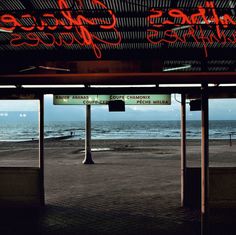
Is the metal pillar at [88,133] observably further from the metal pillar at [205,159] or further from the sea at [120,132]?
the sea at [120,132]

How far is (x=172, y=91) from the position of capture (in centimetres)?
695

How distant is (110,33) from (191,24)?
1462mm

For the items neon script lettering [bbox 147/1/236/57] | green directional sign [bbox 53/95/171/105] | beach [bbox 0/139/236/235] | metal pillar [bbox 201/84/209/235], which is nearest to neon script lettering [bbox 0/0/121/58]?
neon script lettering [bbox 147/1/236/57]

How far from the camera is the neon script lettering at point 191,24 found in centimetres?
508

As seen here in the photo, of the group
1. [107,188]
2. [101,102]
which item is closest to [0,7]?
[101,102]

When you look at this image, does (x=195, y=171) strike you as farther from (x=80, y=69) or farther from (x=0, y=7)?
(x=0, y=7)

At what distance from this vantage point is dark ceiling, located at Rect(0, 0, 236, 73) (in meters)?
5.10

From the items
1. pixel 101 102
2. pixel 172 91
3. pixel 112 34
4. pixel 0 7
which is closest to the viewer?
pixel 0 7

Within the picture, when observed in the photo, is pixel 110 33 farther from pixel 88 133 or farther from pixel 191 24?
pixel 88 133

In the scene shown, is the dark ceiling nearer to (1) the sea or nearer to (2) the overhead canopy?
(2) the overhead canopy

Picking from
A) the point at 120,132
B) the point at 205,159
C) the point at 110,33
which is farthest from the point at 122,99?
the point at 120,132

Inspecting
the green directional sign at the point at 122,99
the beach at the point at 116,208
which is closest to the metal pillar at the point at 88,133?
the beach at the point at 116,208

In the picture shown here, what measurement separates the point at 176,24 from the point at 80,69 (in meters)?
2.42

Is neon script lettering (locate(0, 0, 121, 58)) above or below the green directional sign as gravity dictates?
above
